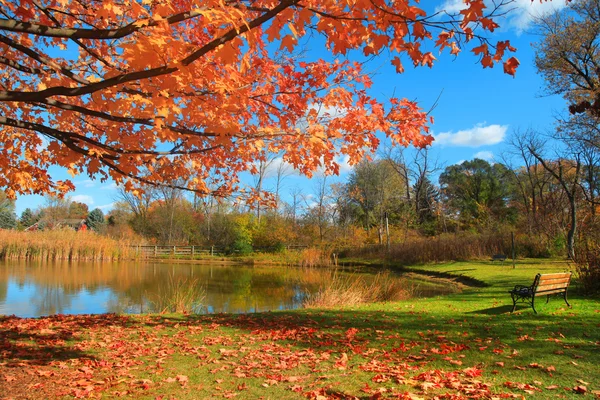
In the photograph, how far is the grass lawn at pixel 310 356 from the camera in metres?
3.78

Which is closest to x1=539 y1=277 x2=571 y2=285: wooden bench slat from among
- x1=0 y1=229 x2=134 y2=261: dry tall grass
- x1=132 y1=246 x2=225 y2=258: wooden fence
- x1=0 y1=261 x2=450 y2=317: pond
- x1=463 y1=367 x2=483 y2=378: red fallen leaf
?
x1=463 y1=367 x2=483 y2=378: red fallen leaf

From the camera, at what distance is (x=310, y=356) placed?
195 inches

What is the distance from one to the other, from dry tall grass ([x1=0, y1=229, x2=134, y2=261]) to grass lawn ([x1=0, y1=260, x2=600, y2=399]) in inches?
807

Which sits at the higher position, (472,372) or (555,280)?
(555,280)

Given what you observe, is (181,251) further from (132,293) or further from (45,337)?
(45,337)

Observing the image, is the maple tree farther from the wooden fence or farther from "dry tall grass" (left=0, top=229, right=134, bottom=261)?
the wooden fence

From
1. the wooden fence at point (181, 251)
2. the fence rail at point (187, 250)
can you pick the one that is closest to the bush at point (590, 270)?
the fence rail at point (187, 250)

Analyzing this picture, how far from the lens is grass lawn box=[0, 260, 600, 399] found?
12.4ft

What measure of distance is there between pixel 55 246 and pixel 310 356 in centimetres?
2582

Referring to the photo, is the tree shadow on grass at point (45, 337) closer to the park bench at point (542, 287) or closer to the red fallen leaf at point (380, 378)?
the red fallen leaf at point (380, 378)

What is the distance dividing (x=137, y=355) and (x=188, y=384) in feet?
4.68

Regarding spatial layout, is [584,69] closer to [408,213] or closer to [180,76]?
[408,213]

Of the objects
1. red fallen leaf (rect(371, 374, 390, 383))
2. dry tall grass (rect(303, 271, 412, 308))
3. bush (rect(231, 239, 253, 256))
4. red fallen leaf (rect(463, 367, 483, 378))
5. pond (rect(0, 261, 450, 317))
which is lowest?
pond (rect(0, 261, 450, 317))

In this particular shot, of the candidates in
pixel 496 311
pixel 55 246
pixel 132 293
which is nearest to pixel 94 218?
pixel 55 246
